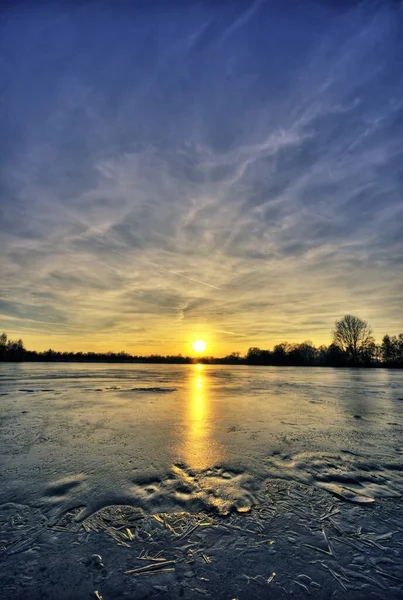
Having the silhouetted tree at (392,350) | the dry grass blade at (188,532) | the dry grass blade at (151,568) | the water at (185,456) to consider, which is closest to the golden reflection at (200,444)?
the water at (185,456)

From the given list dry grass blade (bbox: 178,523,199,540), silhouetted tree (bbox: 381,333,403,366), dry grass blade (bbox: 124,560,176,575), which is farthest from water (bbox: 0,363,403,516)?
silhouetted tree (bbox: 381,333,403,366)

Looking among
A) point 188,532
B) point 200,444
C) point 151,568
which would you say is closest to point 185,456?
point 200,444

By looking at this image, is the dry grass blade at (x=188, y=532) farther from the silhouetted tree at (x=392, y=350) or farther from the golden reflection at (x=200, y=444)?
the silhouetted tree at (x=392, y=350)

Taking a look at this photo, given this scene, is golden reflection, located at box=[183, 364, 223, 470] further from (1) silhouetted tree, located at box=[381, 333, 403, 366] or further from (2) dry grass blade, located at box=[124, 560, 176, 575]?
(1) silhouetted tree, located at box=[381, 333, 403, 366]

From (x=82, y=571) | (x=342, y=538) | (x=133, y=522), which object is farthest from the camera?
(x=133, y=522)

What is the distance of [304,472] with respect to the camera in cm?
378

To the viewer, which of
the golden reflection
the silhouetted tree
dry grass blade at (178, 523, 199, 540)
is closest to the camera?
dry grass blade at (178, 523, 199, 540)

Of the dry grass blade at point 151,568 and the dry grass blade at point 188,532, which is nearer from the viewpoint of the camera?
the dry grass blade at point 151,568

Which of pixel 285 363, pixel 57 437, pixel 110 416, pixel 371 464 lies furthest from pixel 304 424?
pixel 285 363

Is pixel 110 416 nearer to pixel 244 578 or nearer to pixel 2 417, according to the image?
pixel 2 417

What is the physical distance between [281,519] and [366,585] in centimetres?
89

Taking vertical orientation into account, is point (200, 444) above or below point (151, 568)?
below

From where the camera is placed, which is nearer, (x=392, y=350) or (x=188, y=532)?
(x=188, y=532)

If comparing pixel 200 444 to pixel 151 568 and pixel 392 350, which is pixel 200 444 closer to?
pixel 151 568
